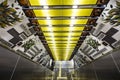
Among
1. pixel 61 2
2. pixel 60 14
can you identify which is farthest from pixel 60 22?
pixel 61 2

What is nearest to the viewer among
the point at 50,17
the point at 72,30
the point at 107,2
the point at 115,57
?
the point at 115,57

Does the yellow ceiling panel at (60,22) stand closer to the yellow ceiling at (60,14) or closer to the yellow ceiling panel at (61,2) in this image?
the yellow ceiling at (60,14)

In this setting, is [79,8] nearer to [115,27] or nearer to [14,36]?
[115,27]

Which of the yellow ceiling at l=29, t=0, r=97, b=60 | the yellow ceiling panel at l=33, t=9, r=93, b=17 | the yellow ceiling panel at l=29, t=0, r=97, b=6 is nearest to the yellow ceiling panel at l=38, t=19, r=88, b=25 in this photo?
the yellow ceiling at l=29, t=0, r=97, b=60

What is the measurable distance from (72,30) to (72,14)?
2.49 metres

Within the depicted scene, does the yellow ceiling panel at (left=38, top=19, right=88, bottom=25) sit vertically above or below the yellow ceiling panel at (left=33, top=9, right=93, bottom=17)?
above

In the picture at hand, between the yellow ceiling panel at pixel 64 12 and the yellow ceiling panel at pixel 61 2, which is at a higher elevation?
the yellow ceiling panel at pixel 64 12

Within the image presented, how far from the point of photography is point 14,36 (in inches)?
355

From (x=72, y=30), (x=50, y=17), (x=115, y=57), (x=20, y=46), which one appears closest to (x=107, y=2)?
(x=50, y=17)

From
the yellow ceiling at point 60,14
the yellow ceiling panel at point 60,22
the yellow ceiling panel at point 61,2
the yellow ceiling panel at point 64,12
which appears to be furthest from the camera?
the yellow ceiling panel at point 60,22

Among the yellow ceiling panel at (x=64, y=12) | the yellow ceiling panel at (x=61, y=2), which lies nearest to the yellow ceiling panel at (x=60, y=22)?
the yellow ceiling panel at (x=64, y=12)

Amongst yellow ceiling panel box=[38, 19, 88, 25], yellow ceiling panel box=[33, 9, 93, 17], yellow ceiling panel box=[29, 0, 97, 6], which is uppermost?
yellow ceiling panel box=[38, 19, 88, 25]

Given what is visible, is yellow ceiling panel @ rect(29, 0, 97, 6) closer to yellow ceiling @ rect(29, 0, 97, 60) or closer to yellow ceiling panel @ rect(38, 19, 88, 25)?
yellow ceiling @ rect(29, 0, 97, 60)

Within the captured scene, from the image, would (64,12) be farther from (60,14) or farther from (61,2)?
(61,2)
